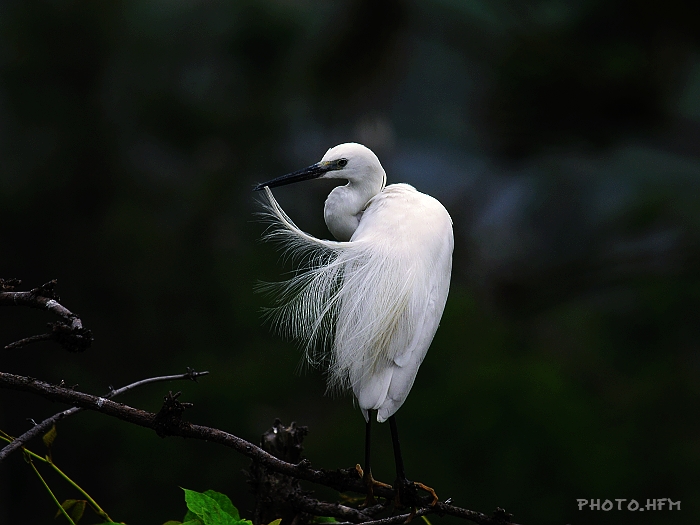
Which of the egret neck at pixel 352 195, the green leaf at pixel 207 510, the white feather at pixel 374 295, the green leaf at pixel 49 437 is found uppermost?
the egret neck at pixel 352 195

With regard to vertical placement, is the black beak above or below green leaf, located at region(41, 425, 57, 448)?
above

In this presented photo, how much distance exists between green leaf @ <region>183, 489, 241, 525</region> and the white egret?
1.15 ft

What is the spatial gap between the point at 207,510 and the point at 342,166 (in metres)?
0.83

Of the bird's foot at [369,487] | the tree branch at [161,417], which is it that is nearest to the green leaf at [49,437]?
the tree branch at [161,417]

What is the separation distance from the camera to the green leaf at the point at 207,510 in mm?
896

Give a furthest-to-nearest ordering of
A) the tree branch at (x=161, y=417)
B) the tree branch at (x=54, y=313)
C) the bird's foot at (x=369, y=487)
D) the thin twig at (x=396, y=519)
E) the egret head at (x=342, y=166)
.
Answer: the egret head at (x=342, y=166) < the bird's foot at (x=369, y=487) < the thin twig at (x=396, y=519) < the tree branch at (x=161, y=417) < the tree branch at (x=54, y=313)

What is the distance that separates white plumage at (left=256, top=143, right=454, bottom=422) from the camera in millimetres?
1304

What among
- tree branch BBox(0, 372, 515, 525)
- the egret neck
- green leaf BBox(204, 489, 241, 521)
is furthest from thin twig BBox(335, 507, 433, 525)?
the egret neck

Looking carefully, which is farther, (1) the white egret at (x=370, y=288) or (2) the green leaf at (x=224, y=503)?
(1) the white egret at (x=370, y=288)

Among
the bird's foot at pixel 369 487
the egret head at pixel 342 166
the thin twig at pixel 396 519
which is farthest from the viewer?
the egret head at pixel 342 166

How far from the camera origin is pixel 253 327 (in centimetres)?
375

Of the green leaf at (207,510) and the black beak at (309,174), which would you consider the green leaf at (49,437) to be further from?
the black beak at (309,174)

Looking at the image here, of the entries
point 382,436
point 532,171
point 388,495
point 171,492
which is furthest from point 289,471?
point 532,171

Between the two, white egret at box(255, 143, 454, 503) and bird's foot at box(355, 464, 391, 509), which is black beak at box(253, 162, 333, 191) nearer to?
white egret at box(255, 143, 454, 503)
